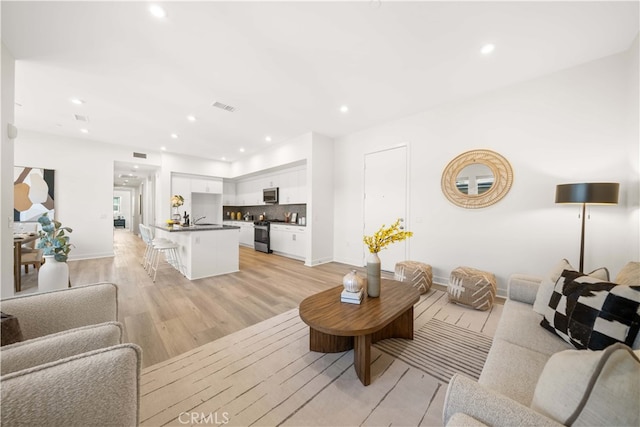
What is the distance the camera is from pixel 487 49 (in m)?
2.41

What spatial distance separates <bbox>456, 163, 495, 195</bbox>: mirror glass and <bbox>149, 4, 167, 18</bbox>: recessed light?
13.2 ft

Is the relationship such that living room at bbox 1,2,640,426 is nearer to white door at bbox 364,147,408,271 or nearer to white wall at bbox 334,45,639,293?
white wall at bbox 334,45,639,293

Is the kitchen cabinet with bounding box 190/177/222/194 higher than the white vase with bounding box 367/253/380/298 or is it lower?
higher

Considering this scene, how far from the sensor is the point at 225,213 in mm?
8805

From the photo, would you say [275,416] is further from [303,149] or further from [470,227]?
[303,149]

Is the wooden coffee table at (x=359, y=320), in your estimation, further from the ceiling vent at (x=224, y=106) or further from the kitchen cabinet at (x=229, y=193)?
the kitchen cabinet at (x=229, y=193)

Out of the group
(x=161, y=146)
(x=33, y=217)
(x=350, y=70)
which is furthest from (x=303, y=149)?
(x=33, y=217)

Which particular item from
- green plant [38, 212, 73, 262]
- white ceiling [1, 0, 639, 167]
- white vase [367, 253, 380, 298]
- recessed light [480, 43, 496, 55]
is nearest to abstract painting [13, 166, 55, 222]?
white ceiling [1, 0, 639, 167]

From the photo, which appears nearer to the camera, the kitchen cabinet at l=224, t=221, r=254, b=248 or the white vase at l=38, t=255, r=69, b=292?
the white vase at l=38, t=255, r=69, b=292

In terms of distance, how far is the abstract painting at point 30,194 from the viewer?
15.2 feet

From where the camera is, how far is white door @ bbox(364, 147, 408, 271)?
4.19 meters

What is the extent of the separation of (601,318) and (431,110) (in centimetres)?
358

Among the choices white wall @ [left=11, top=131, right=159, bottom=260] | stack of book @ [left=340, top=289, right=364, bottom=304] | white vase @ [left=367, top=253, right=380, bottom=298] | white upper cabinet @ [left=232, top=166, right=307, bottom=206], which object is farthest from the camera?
white upper cabinet @ [left=232, top=166, right=307, bottom=206]

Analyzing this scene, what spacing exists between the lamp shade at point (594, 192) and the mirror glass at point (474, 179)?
0.96m
